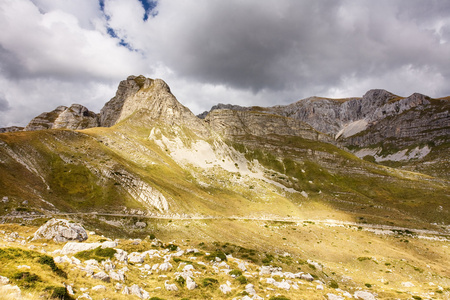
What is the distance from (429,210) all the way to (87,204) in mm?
145752

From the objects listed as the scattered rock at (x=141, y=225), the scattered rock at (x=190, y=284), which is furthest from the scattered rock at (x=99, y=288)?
the scattered rock at (x=141, y=225)

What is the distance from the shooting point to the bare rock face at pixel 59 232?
2720 centimetres

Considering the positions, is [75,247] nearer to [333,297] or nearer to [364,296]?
[333,297]

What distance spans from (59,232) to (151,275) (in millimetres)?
14544

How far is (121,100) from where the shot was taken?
189500 mm

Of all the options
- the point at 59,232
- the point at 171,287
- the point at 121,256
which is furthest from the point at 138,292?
the point at 59,232

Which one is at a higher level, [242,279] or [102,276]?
[102,276]

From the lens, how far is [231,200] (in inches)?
3762

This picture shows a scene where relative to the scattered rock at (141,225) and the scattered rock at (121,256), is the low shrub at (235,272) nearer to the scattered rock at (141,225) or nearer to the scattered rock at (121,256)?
the scattered rock at (121,256)

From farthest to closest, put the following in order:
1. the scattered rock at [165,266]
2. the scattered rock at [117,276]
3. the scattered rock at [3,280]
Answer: the scattered rock at [165,266], the scattered rock at [117,276], the scattered rock at [3,280]

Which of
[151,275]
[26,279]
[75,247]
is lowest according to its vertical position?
[151,275]

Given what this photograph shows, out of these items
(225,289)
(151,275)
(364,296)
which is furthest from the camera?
(364,296)

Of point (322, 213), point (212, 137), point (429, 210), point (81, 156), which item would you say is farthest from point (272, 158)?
point (81, 156)

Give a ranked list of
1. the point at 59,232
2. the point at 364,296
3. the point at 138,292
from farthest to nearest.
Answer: the point at 59,232 → the point at 364,296 → the point at 138,292
